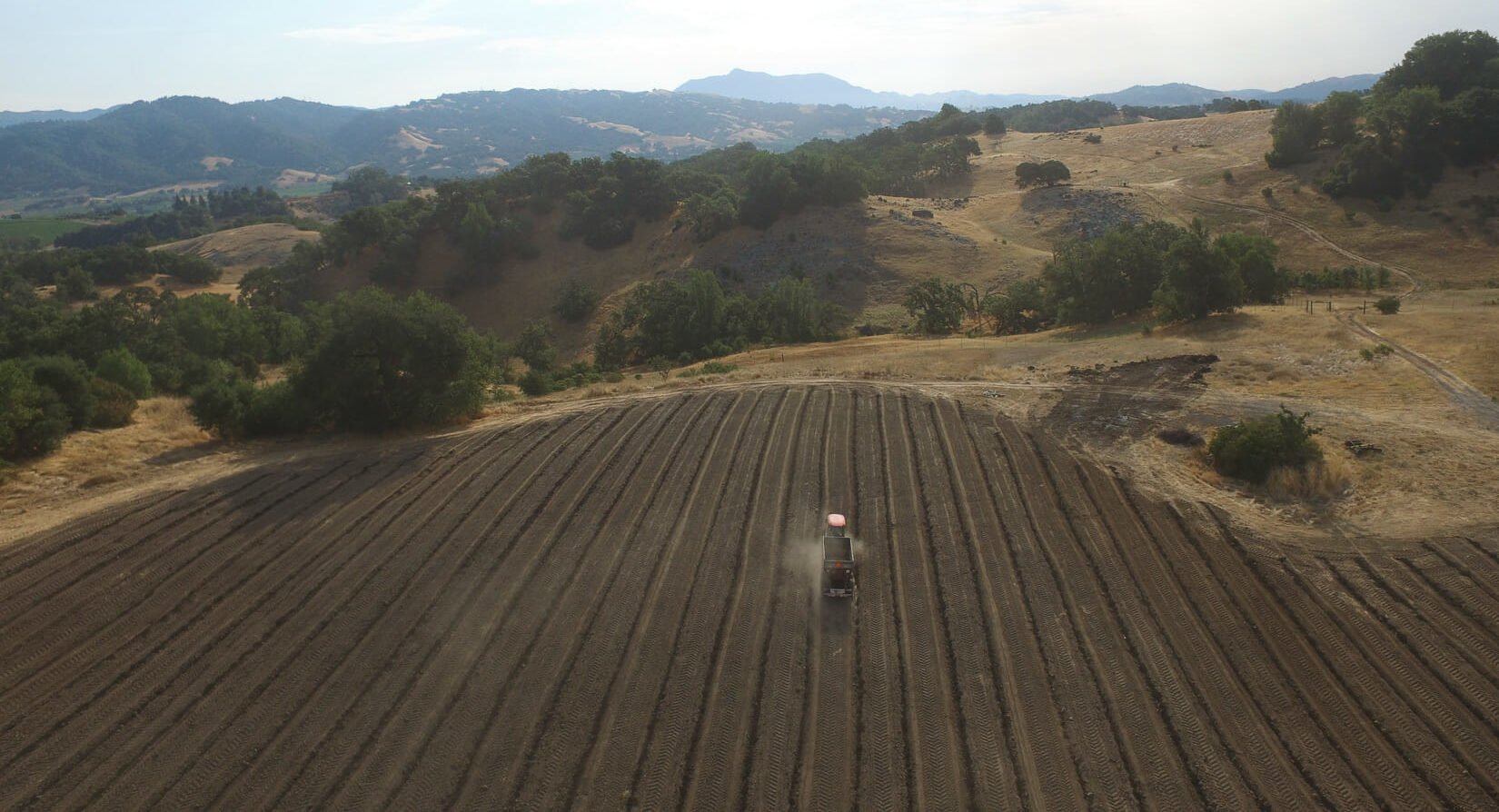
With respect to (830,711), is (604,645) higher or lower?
higher

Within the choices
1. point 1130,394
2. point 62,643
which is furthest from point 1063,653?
point 62,643

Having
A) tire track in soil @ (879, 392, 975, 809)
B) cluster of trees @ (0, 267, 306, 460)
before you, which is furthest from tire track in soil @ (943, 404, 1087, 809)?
cluster of trees @ (0, 267, 306, 460)

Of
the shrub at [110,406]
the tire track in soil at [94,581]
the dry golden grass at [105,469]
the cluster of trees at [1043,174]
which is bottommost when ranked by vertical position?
the tire track in soil at [94,581]

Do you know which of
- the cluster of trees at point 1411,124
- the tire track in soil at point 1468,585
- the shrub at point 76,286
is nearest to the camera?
the tire track in soil at point 1468,585

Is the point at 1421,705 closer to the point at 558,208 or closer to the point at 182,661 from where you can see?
the point at 182,661

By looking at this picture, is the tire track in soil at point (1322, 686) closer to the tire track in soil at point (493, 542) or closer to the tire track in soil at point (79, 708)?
the tire track in soil at point (493, 542)

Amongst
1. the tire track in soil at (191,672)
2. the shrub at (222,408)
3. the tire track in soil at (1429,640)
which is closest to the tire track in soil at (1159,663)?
the tire track in soil at (1429,640)

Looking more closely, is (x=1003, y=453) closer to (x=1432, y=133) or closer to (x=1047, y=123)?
(x=1432, y=133)
